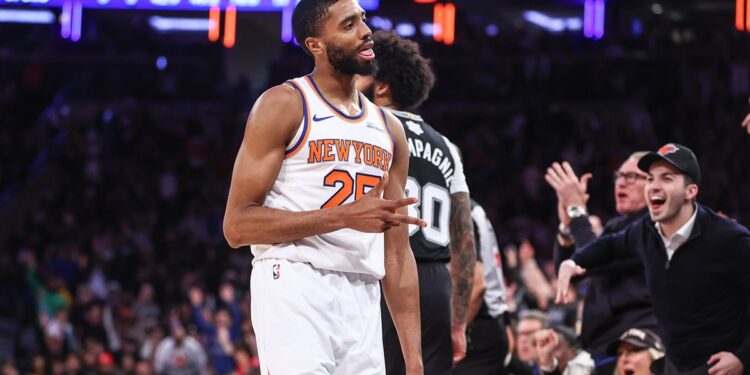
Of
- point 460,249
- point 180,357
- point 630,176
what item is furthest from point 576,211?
point 180,357

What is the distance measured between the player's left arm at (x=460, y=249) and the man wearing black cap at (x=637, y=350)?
4.02 ft

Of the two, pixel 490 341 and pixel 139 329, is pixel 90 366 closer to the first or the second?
pixel 139 329

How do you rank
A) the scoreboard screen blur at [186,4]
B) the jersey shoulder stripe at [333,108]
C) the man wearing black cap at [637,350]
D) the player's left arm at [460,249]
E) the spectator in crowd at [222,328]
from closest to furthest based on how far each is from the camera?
the jersey shoulder stripe at [333,108], the player's left arm at [460,249], the man wearing black cap at [637,350], the spectator in crowd at [222,328], the scoreboard screen blur at [186,4]

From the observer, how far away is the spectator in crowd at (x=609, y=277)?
6.89 meters

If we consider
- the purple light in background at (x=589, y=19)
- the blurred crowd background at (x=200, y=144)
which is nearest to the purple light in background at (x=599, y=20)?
the purple light in background at (x=589, y=19)

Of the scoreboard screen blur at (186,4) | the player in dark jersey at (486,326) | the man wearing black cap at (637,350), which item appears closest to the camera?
the man wearing black cap at (637,350)

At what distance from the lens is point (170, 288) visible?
17531 millimetres

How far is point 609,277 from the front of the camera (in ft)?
23.0

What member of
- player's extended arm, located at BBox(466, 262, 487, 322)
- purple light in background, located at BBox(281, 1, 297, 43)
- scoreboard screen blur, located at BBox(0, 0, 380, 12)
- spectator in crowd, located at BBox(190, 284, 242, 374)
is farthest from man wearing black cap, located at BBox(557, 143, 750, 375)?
purple light in background, located at BBox(281, 1, 297, 43)

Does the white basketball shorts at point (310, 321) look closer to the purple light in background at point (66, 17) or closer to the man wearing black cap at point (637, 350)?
the man wearing black cap at point (637, 350)

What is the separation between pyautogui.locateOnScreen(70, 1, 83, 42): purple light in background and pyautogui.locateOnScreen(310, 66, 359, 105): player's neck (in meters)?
16.1

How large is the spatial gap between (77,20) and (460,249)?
1594 cm

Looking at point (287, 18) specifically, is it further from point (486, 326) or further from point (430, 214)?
point (430, 214)

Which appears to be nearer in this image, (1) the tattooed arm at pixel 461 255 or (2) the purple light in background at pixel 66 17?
(1) the tattooed arm at pixel 461 255
